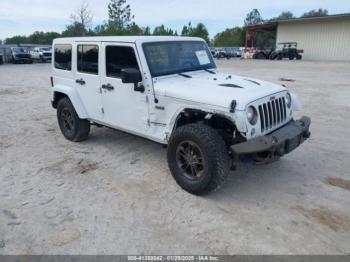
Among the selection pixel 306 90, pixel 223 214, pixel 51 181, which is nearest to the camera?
pixel 223 214

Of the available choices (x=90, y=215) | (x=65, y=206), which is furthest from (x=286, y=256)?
(x=65, y=206)

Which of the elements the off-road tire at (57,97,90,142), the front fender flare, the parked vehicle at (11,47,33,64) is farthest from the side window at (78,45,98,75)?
the parked vehicle at (11,47,33,64)

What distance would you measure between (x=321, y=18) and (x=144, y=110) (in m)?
40.6

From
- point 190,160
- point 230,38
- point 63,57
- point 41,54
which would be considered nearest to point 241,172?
point 190,160

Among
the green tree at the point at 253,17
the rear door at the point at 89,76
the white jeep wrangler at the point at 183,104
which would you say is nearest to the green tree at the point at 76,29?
the rear door at the point at 89,76

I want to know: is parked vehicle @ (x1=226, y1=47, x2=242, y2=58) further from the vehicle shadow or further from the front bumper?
the front bumper

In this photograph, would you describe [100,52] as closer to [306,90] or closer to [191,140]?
[191,140]

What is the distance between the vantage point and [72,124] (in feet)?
20.5

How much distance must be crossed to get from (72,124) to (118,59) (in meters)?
1.90

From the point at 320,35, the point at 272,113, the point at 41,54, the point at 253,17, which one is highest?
the point at 253,17

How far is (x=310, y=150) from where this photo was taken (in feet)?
18.8

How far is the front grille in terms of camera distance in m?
4.00

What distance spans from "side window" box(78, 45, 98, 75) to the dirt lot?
1.40 m

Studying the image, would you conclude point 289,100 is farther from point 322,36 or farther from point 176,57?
point 322,36
